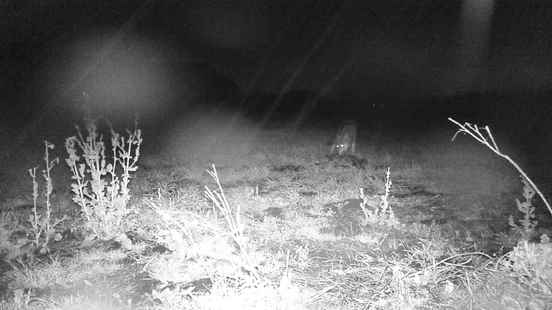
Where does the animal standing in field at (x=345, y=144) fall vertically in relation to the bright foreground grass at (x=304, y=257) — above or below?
above

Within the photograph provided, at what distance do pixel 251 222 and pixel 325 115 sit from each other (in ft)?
63.6

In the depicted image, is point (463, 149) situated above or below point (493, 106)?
below

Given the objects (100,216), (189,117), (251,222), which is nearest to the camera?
(100,216)

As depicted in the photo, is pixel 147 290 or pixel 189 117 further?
pixel 189 117

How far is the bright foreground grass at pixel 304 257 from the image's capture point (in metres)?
2.79

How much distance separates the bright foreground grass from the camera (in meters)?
2.79

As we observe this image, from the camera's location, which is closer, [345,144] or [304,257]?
[304,257]

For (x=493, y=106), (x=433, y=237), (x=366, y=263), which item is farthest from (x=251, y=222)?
(x=493, y=106)

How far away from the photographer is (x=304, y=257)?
364 centimetres

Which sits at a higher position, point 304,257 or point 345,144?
point 345,144

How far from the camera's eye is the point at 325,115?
926 inches

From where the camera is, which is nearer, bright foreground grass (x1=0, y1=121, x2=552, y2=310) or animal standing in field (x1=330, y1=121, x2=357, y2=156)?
bright foreground grass (x1=0, y1=121, x2=552, y2=310)

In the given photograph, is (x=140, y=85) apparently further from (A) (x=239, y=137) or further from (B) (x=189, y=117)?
(A) (x=239, y=137)

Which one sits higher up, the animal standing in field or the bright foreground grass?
the animal standing in field
